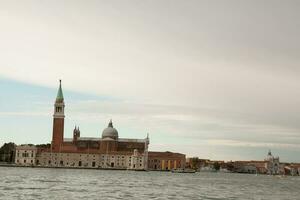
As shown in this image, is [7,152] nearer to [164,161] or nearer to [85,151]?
[85,151]

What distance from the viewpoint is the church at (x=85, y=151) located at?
113 metres

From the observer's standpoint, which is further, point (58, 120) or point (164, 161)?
point (164, 161)

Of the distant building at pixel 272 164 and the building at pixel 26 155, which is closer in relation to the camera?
the building at pixel 26 155

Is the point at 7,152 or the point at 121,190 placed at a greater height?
the point at 7,152

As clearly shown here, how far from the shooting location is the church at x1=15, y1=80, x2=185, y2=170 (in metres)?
113

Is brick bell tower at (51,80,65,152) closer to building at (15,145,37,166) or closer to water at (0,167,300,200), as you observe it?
building at (15,145,37,166)

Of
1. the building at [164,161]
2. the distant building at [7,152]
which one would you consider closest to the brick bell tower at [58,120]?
the distant building at [7,152]

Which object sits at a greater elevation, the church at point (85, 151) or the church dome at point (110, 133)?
the church dome at point (110, 133)

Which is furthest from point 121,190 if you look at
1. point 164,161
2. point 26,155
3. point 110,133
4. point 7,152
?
point 164,161

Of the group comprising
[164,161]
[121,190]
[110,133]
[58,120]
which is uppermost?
[58,120]

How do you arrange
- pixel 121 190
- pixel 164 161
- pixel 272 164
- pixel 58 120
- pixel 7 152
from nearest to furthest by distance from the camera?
pixel 121 190, pixel 58 120, pixel 7 152, pixel 164 161, pixel 272 164

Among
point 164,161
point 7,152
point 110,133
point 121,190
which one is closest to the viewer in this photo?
point 121,190

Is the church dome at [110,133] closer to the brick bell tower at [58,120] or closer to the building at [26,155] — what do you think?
the brick bell tower at [58,120]

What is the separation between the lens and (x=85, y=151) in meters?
116
